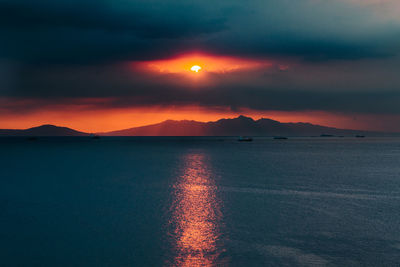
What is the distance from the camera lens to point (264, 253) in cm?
1332

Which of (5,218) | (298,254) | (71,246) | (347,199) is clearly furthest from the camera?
(347,199)

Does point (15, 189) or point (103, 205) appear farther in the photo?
point (15, 189)

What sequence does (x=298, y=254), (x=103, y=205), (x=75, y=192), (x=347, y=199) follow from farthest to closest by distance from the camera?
(x=75, y=192)
(x=347, y=199)
(x=103, y=205)
(x=298, y=254)

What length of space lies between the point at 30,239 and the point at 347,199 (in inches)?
818

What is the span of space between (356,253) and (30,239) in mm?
13599

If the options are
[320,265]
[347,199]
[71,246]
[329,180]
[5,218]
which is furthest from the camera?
[329,180]

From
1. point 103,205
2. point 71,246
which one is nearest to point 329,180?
point 103,205

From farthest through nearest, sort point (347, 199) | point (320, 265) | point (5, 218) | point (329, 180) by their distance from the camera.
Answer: point (329, 180)
point (347, 199)
point (5, 218)
point (320, 265)

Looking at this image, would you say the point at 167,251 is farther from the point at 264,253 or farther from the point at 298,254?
the point at 298,254

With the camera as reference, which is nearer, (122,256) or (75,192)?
(122,256)

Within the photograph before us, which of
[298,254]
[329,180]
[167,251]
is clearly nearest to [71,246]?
[167,251]

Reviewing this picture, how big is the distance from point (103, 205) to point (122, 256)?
1096 cm

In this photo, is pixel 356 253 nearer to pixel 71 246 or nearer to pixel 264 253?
pixel 264 253

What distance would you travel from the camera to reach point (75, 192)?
95.8 ft
